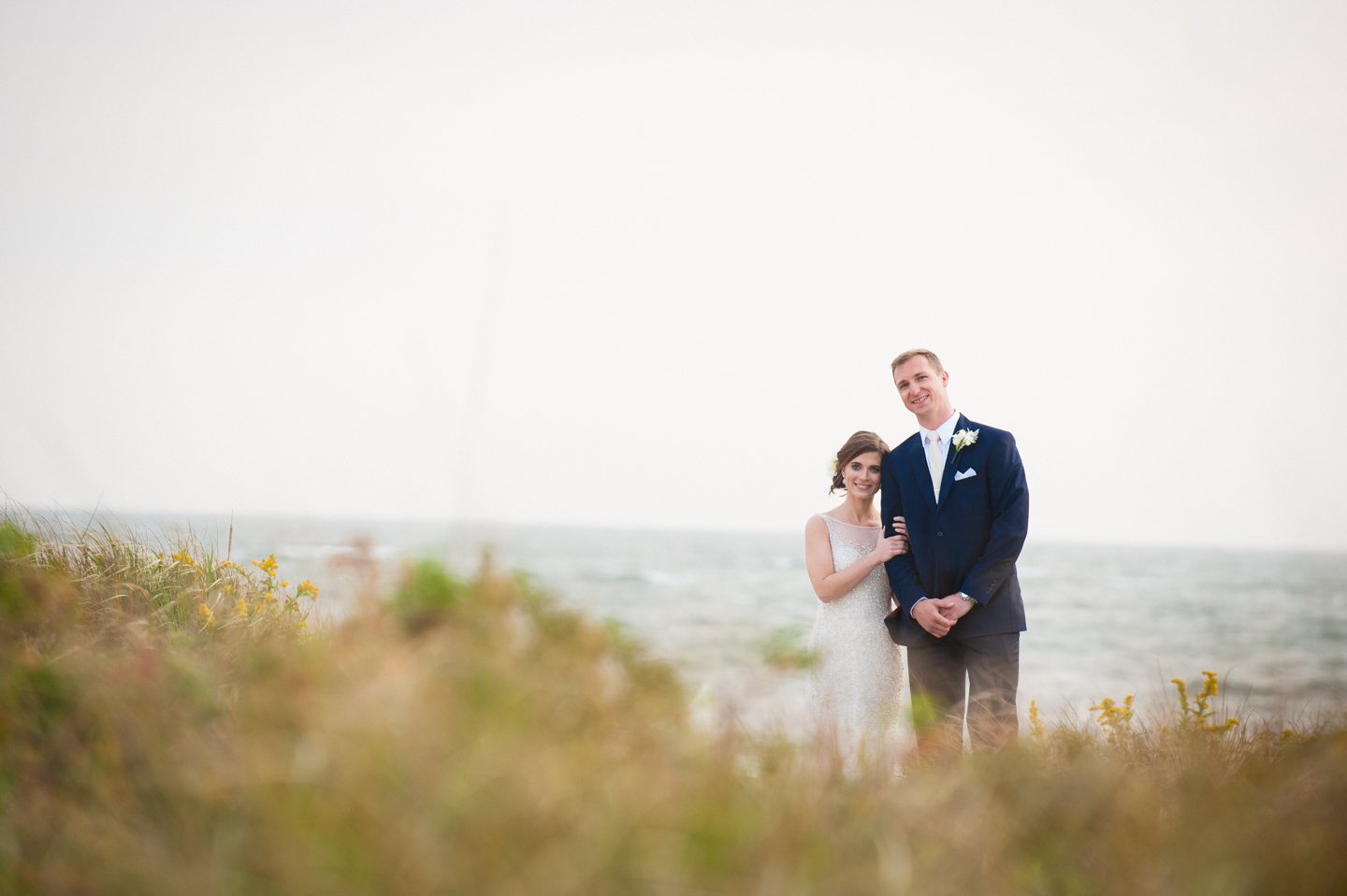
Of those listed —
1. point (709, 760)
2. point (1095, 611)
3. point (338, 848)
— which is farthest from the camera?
point (1095, 611)

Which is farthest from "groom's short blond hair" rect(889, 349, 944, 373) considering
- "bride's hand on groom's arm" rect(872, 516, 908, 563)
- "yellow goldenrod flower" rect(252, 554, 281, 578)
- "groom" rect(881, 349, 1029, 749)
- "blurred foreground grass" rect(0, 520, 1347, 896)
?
"yellow goldenrod flower" rect(252, 554, 281, 578)

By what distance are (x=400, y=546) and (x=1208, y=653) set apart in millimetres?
30041

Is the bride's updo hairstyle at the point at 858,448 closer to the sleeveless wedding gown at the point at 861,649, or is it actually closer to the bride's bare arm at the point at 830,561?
the bride's bare arm at the point at 830,561

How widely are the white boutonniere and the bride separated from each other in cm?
63

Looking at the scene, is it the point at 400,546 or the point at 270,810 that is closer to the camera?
the point at 270,810

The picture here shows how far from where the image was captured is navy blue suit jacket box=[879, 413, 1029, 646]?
4.39m

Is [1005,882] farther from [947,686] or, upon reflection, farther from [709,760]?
[947,686]

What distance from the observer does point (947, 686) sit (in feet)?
15.0

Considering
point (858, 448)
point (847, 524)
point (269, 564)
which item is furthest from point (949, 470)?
point (269, 564)

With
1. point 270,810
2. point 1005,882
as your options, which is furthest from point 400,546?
point 1005,882

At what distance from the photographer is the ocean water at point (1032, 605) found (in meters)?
2.41

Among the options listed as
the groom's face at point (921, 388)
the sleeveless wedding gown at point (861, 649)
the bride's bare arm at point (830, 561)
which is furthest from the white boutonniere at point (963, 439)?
the sleeveless wedding gown at point (861, 649)

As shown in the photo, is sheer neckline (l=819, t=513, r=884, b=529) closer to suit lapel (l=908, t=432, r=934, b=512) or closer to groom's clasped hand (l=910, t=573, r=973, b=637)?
suit lapel (l=908, t=432, r=934, b=512)

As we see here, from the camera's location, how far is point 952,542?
14.9 feet
